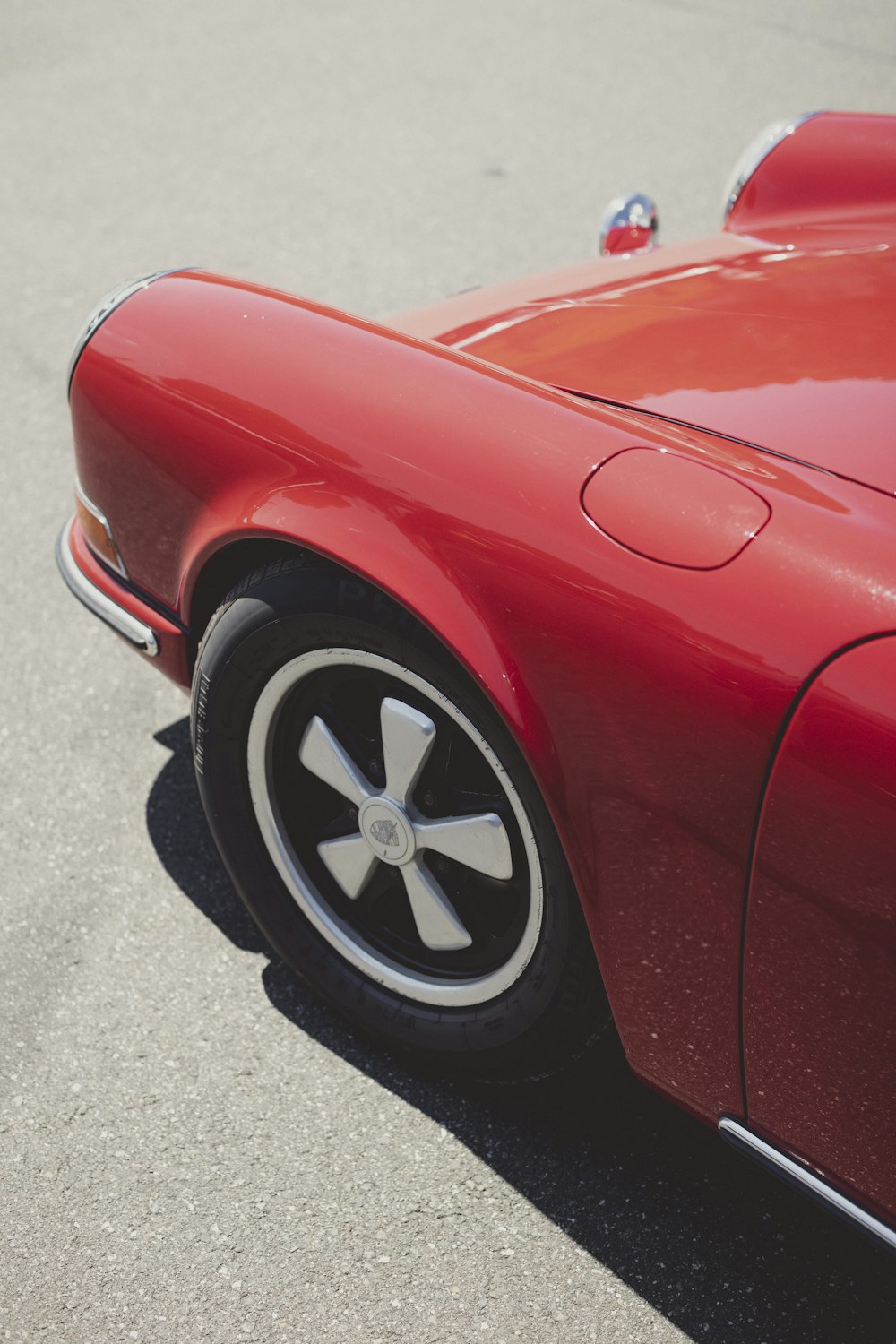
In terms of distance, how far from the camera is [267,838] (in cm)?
207

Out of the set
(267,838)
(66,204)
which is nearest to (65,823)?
(267,838)

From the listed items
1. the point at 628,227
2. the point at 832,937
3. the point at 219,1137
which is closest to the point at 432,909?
the point at 219,1137

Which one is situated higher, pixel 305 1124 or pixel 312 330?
pixel 312 330

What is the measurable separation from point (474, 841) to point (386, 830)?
182mm

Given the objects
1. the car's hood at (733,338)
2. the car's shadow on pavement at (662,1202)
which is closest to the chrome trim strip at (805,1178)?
the car's shadow on pavement at (662,1202)

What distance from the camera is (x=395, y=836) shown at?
1.89 m

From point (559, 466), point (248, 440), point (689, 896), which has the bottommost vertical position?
point (689, 896)

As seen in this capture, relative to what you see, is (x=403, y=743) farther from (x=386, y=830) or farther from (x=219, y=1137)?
(x=219, y=1137)

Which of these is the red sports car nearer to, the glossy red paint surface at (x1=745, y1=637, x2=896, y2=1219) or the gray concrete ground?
the glossy red paint surface at (x1=745, y1=637, x2=896, y2=1219)

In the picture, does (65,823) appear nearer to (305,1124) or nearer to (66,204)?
(305,1124)

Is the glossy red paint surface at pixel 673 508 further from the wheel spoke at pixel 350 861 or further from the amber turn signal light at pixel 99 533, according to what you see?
the amber turn signal light at pixel 99 533

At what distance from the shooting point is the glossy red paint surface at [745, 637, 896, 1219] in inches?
48.2

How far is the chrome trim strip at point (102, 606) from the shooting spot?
7.15ft

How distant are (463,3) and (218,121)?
261cm
